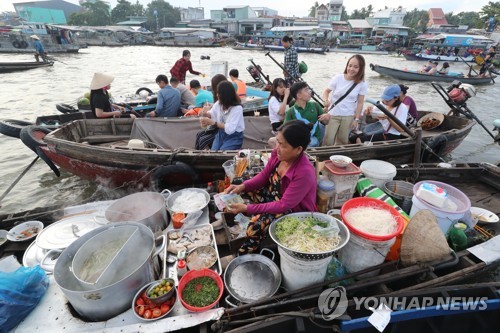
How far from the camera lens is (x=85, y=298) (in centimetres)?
209

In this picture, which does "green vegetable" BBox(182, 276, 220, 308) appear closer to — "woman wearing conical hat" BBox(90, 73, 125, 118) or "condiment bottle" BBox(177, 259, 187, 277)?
"condiment bottle" BBox(177, 259, 187, 277)

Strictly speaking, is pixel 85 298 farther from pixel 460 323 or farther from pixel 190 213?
pixel 460 323

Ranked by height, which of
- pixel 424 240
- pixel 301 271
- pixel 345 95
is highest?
pixel 345 95

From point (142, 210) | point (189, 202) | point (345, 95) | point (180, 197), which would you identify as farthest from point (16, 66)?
point (345, 95)

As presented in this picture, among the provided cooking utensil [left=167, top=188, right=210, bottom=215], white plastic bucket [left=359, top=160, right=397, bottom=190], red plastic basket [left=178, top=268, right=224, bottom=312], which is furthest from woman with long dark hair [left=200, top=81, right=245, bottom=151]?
red plastic basket [left=178, top=268, right=224, bottom=312]

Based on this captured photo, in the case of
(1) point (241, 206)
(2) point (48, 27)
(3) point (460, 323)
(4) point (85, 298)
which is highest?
(2) point (48, 27)

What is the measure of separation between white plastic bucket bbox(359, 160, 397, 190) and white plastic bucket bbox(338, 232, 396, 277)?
1.63m

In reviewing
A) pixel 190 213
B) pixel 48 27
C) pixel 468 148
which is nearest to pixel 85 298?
pixel 190 213

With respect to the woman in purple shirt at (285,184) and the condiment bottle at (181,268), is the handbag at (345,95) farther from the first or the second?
the condiment bottle at (181,268)

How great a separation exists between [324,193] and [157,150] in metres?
3.26

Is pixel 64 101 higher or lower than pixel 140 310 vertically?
lower

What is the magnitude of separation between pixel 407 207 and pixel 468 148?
8724mm

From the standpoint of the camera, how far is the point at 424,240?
7.75 feet

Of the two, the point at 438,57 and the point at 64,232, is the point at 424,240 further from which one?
the point at 438,57
